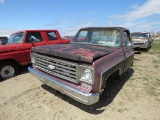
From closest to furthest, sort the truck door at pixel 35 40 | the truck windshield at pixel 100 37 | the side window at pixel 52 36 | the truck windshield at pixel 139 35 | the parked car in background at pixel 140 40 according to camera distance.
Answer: the truck windshield at pixel 100 37 < the truck door at pixel 35 40 < the side window at pixel 52 36 < the parked car in background at pixel 140 40 < the truck windshield at pixel 139 35

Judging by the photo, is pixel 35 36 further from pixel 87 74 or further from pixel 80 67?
pixel 87 74

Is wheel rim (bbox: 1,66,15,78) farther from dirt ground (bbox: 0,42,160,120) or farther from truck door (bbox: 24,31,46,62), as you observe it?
truck door (bbox: 24,31,46,62)

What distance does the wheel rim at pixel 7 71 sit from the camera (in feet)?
18.9

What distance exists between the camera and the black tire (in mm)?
5703

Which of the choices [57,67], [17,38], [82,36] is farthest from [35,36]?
[57,67]

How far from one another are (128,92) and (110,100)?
2.69 feet

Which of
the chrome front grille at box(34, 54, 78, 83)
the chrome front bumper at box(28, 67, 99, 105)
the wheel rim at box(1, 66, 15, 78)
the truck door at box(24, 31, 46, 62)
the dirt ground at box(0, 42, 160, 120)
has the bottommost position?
the dirt ground at box(0, 42, 160, 120)

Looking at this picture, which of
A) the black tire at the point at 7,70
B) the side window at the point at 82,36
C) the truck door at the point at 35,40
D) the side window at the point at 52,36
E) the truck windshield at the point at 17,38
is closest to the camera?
the side window at the point at 82,36

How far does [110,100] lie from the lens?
4.04m

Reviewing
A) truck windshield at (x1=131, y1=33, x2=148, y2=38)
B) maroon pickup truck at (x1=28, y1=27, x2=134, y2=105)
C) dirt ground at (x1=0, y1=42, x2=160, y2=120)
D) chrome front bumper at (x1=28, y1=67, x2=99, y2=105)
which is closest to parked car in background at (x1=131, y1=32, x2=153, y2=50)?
truck windshield at (x1=131, y1=33, x2=148, y2=38)

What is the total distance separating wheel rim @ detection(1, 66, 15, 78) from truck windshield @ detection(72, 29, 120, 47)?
9.30ft

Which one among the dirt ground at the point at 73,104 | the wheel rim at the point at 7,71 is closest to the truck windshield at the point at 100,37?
the dirt ground at the point at 73,104

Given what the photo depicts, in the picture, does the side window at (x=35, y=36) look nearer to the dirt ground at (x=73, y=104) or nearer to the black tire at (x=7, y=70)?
the black tire at (x=7, y=70)

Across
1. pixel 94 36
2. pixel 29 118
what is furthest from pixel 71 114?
pixel 94 36
